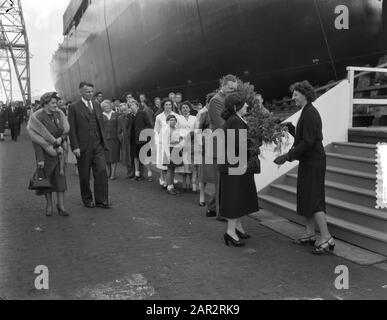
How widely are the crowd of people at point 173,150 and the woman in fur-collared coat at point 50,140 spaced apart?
0.01m

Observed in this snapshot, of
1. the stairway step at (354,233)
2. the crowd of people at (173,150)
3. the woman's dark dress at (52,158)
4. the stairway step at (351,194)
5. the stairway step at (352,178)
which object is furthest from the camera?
the woman's dark dress at (52,158)

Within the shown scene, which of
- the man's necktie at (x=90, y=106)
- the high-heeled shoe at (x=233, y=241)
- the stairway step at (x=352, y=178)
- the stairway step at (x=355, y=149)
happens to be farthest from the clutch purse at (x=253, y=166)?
the man's necktie at (x=90, y=106)

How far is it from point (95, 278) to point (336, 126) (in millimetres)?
4490

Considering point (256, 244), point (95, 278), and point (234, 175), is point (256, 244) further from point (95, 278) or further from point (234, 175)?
point (95, 278)

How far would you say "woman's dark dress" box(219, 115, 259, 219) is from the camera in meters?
4.69

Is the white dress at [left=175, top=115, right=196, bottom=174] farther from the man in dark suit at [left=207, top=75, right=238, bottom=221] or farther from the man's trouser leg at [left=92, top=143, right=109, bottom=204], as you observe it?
the man in dark suit at [left=207, top=75, right=238, bottom=221]

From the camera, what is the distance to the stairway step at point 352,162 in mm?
Result: 5629

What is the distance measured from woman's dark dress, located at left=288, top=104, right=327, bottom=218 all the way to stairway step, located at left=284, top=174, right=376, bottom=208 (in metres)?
0.82

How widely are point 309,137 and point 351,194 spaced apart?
136 cm

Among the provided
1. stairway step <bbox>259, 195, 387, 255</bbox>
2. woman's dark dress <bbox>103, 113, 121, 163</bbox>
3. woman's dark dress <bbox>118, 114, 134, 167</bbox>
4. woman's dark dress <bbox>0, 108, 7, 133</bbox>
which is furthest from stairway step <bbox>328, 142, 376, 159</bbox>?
woman's dark dress <bbox>0, 108, 7, 133</bbox>

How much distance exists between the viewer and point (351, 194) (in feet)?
17.6

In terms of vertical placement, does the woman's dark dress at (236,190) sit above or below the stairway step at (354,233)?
above

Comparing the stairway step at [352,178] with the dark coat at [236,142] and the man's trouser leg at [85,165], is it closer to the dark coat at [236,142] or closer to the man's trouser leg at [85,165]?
the dark coat at [236,142]

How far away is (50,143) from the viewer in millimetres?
6047
